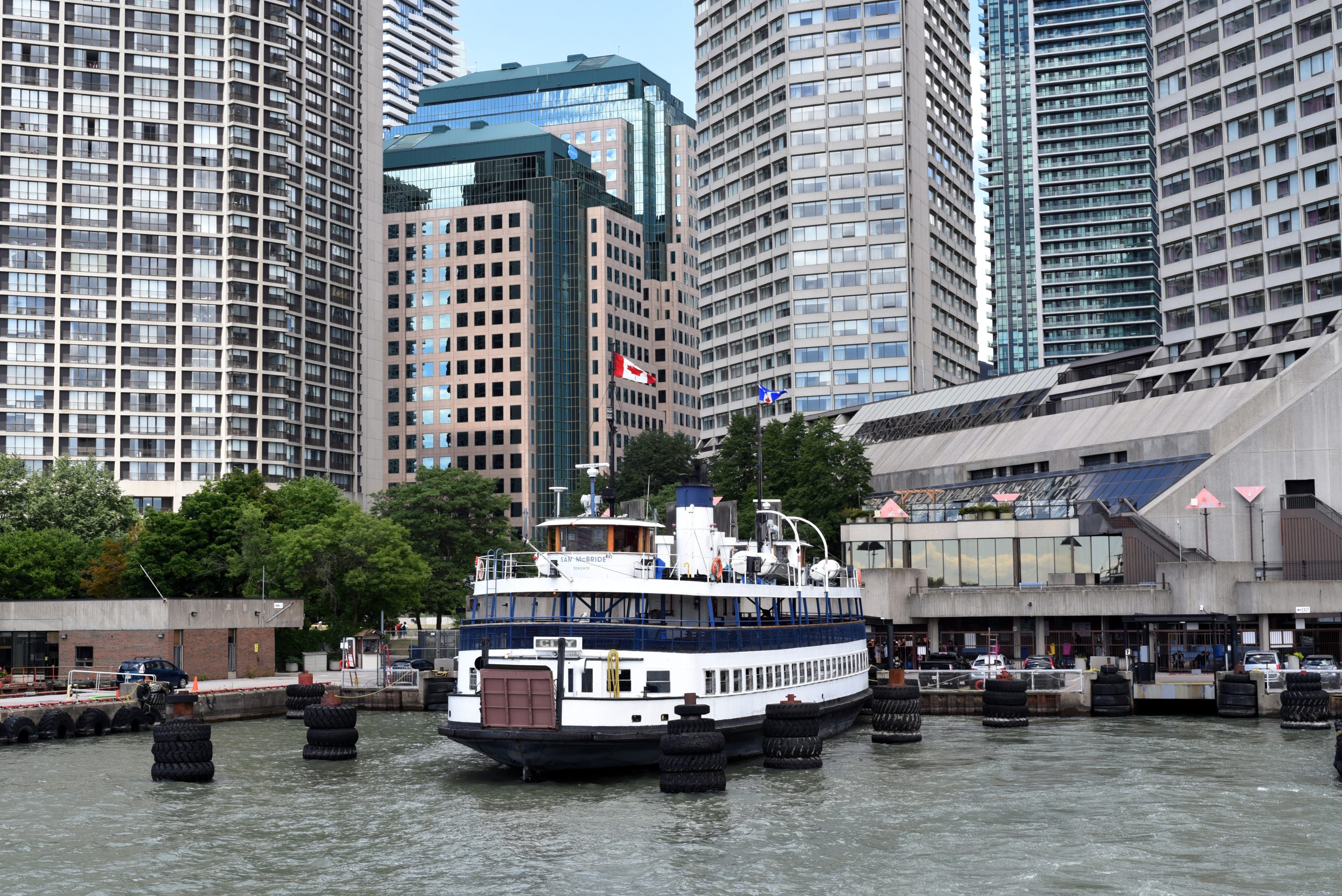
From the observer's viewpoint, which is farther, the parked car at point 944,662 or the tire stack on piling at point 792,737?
the parked car at point 944,662

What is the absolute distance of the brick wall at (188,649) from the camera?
3061 inches

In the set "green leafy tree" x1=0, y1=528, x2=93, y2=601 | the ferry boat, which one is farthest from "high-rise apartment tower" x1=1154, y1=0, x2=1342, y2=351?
"green leafy tree" x1=0, y1=528, x2=93, y2=601

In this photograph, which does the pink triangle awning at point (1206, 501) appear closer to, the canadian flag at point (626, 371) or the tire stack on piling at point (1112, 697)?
the tire stack on piling at point (1112, 697)

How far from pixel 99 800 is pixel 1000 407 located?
3726 inches

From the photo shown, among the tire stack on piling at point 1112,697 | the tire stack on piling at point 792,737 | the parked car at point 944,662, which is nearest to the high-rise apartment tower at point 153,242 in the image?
the parked car at point 944,662

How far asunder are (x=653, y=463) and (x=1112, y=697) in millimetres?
113670

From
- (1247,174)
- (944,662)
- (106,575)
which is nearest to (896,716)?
(944,662)

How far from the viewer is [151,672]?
240 feet

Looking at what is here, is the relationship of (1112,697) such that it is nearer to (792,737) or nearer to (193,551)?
(792,737)

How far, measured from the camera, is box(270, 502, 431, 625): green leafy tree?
93.0 m

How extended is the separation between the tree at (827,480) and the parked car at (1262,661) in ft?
Answer: 111

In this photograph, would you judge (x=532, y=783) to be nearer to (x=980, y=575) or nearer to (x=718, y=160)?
(x=980, y=575)

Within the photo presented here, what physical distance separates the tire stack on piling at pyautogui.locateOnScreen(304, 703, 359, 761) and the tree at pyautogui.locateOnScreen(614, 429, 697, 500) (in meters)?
121

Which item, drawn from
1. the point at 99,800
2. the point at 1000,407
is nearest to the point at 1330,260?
the point at 1000,407
